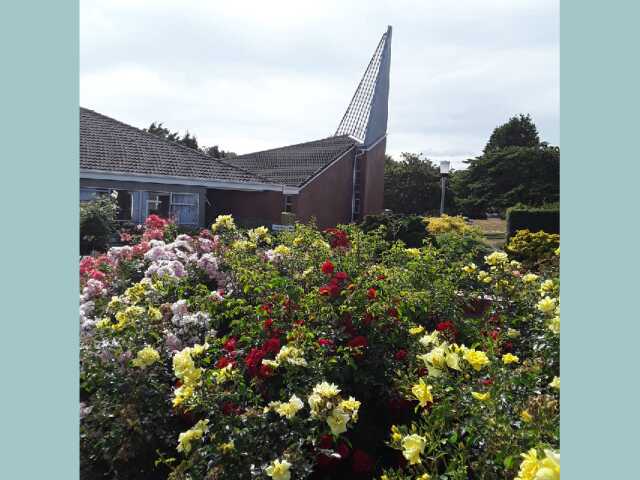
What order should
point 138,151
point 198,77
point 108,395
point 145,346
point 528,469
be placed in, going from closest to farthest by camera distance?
point 528,469 → point 198,77 → point 108,395 → point 145,346 → point 138,151

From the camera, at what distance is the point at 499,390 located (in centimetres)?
184

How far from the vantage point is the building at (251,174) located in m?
11.4

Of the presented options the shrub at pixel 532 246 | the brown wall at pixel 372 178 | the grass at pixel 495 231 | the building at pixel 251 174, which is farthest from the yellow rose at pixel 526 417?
the brown wall at pixel 372 178

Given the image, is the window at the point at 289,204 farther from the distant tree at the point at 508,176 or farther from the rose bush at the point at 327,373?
the rose bush at the point at 327,373

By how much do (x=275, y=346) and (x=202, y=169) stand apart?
10831 millimetres

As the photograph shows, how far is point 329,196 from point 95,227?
9607 millimetres

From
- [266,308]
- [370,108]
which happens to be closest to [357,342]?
[266,308]

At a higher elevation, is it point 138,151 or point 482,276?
point 138,151

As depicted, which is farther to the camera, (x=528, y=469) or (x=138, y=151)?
(x=138, y=151)

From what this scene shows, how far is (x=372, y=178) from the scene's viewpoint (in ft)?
62.6
